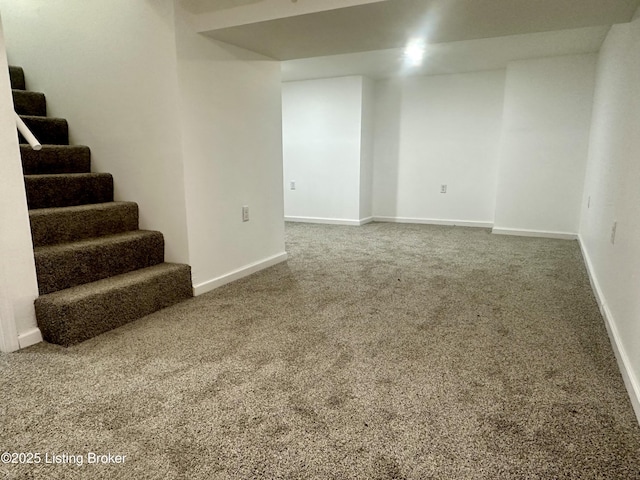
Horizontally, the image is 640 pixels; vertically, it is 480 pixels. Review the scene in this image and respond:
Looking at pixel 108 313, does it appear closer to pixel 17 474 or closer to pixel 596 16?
pixel 17 474

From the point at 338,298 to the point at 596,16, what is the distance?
7.36 feet

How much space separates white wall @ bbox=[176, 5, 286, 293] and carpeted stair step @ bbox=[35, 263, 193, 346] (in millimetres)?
237

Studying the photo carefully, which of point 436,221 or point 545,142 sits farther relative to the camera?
point 436,221

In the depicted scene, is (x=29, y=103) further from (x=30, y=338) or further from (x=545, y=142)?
(x=545, y=142)

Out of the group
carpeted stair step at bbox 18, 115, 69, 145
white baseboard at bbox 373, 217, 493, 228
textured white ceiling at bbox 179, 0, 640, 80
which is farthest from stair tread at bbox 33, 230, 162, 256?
white baseboard at bbox 373, 217, 493, 228

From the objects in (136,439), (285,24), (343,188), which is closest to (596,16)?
(285,24)

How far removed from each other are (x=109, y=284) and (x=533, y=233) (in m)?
4.65

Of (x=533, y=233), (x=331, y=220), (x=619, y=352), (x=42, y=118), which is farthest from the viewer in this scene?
(x=331, y=220)

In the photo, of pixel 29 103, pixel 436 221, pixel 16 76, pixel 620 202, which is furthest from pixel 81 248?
pixel 436 221

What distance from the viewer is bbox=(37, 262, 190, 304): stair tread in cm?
204

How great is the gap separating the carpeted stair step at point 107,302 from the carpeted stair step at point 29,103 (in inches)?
63.0

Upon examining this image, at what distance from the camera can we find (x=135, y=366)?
70.6 inches

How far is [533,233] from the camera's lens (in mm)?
4898

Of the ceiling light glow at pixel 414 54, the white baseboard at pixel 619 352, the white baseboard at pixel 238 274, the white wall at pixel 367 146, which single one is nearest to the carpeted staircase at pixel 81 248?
the white baseboard at pixel 238 274
